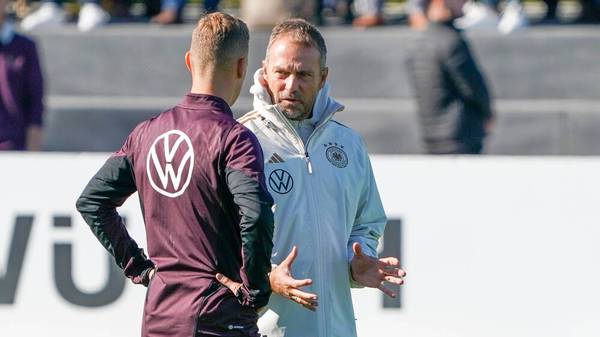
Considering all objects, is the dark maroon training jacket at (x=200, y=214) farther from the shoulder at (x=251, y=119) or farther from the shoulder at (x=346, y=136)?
the shoulder at (x=346, y=136)

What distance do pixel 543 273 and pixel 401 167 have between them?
88cm

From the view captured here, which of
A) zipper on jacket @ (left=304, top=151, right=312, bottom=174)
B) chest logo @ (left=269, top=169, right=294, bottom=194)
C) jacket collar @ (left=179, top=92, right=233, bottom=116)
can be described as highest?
jacket collar @ (left=179, top=92, right=233, bottom=116)

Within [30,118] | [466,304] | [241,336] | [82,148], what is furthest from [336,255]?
[82,148]

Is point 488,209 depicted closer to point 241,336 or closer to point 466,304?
point 466,304

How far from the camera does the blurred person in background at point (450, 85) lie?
8789mm

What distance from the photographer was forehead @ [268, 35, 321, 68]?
14.8 feet

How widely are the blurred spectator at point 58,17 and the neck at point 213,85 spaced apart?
9404mm

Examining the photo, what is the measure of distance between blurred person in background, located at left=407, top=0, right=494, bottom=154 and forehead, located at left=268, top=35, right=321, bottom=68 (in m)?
4.33

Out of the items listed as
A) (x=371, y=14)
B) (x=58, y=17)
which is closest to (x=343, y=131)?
(x=371, y=14)

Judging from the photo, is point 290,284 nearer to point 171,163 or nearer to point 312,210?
point 312,210

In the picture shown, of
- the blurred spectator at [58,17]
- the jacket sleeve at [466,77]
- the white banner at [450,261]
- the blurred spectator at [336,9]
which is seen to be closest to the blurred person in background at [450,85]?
the jacket sleeve at [466,77]

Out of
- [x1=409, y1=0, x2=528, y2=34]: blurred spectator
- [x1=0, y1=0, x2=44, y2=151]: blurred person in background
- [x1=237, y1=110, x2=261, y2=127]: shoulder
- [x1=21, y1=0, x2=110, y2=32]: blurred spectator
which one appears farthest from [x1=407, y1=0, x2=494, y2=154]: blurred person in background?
[x1=21, y1=0, x2=110, y2=32]: blurred spectator

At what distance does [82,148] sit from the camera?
500 inches

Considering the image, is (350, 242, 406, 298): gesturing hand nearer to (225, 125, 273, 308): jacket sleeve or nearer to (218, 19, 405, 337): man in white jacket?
(218, 19, 405, 337): man in white jacket
